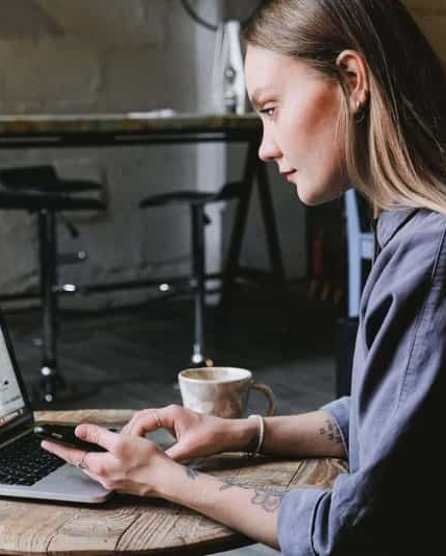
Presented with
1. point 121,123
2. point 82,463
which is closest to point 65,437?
point 82,463

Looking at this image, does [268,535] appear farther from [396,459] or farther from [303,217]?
[303,217]

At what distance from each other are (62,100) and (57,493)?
4217mm

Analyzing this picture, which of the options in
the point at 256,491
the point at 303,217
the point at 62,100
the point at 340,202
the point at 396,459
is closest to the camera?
the point at 396,459

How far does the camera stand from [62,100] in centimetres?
510

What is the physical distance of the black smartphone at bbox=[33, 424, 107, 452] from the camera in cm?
113

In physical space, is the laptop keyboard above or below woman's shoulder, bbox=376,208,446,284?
below

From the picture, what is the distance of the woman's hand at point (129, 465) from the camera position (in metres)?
1.06

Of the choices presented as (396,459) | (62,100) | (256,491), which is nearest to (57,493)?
(256,491)

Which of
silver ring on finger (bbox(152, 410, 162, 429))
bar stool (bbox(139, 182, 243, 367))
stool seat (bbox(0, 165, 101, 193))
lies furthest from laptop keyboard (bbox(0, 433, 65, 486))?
bar stool (bbox(139, 182, 243, 367))

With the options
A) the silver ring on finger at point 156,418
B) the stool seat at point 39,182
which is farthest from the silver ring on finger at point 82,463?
the stool seat at point 39,182

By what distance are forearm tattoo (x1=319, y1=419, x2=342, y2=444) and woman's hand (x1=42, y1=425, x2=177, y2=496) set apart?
256mm

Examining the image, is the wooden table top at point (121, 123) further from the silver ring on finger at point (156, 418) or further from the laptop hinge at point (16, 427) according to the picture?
the silver ring on finger at point (156, 418)

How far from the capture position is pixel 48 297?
3.52 meters

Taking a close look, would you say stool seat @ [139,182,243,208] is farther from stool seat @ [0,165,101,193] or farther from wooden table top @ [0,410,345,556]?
wooden table top @ [0,410,345,556]
